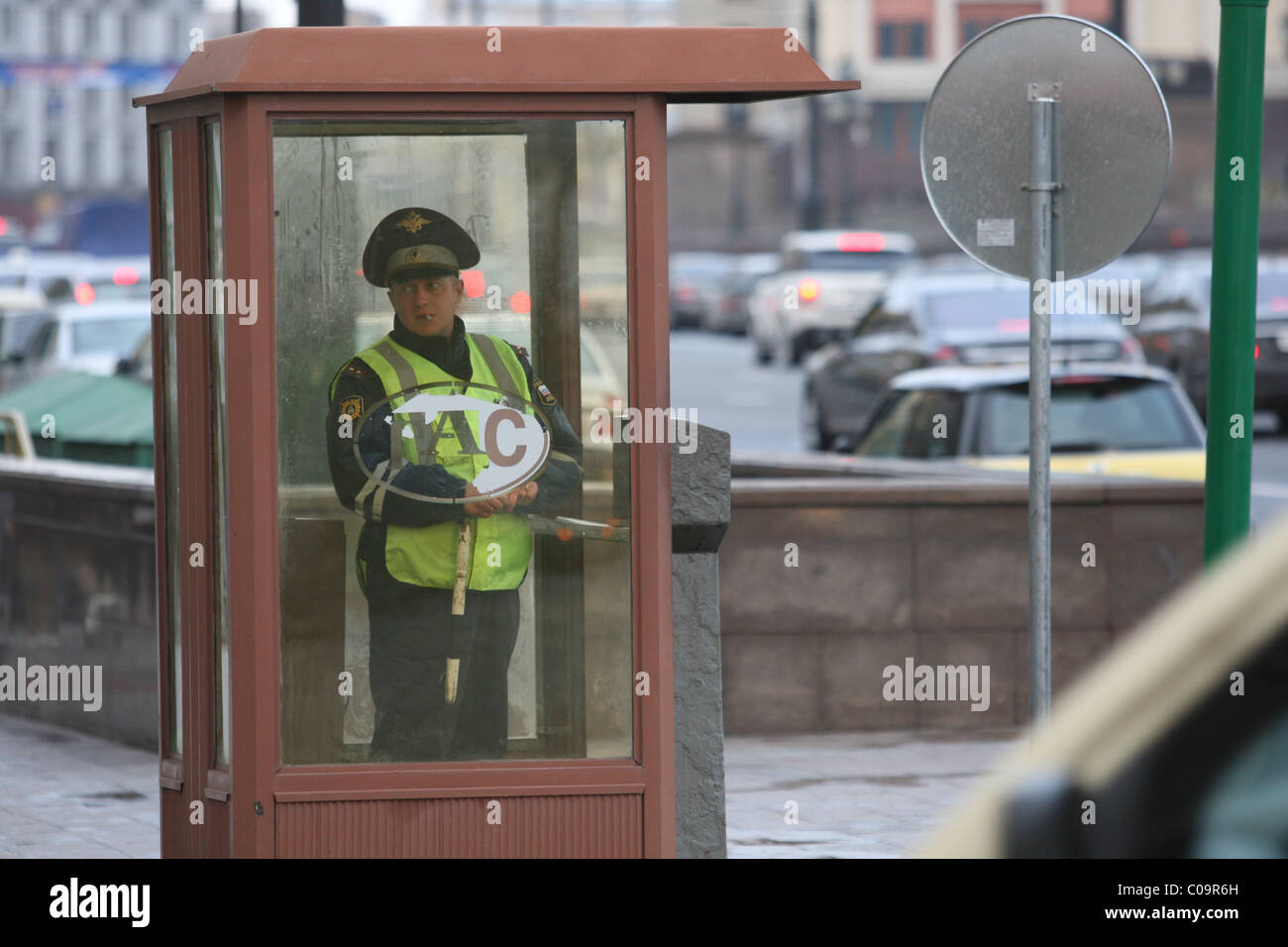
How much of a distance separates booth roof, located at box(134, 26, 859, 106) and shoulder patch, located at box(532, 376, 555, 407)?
2.36 ft

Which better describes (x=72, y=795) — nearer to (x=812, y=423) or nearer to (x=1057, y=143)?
(x=1057, y=143)

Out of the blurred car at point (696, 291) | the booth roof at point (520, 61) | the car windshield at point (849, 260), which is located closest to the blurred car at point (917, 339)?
the booth roof at point (520, 61)

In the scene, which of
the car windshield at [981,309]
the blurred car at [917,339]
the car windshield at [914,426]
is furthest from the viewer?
the car windshield at [981,309]

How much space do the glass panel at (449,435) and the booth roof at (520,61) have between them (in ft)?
0.46

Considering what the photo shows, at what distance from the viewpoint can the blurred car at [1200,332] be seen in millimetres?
21219

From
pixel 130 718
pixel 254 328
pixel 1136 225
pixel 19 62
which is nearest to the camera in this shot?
pixel 254 328

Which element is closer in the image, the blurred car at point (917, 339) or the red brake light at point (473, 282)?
the red brake light at point (473, 282)

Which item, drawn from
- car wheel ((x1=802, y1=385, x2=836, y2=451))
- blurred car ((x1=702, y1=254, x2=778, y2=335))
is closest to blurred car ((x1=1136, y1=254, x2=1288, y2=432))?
car wheel ((x1=802, y1=385, x2=836, y2=451))

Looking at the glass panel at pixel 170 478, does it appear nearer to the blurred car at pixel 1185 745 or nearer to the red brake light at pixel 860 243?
the blurred car at pixel 1185 745

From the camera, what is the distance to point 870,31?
275 ft

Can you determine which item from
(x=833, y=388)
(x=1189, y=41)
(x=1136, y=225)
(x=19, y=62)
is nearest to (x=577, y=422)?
(x=1136, y=225)

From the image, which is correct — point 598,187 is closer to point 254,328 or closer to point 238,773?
point 254,328

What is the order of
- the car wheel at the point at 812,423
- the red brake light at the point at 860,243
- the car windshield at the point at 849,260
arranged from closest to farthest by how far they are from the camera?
the car wheel at the point at 812,423
the car windshield at the point at 849,260
the red brake light at the point at 860,243

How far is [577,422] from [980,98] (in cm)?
136
